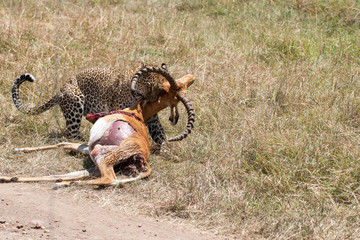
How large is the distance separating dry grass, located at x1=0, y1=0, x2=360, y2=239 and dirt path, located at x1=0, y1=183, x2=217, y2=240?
0.23 metres

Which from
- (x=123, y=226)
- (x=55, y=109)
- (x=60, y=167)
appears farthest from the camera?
(x=55, y=109)

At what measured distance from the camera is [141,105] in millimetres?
6422

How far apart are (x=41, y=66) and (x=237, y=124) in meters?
3.43

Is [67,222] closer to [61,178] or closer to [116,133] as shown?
[61,178]

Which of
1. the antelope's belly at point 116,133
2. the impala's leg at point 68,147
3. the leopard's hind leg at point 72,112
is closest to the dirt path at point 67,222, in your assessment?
the antelope's belly at point 116,133

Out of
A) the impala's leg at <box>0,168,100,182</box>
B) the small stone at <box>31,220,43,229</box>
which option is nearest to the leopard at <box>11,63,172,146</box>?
the impala's leg at <box>0,168,100,182</box>

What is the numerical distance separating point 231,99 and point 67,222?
3.62 metres

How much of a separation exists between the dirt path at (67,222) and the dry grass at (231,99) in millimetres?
235

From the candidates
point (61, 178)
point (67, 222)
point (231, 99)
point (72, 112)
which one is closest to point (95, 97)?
point (72, 112)

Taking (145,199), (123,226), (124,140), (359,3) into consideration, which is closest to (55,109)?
(124,140)

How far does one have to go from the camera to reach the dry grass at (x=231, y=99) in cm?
499

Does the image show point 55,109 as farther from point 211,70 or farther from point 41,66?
point 211,70

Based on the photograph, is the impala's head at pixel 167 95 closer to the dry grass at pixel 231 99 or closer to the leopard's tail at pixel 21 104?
the dry grass at pixel 231 99

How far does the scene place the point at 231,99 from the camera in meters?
7.50
